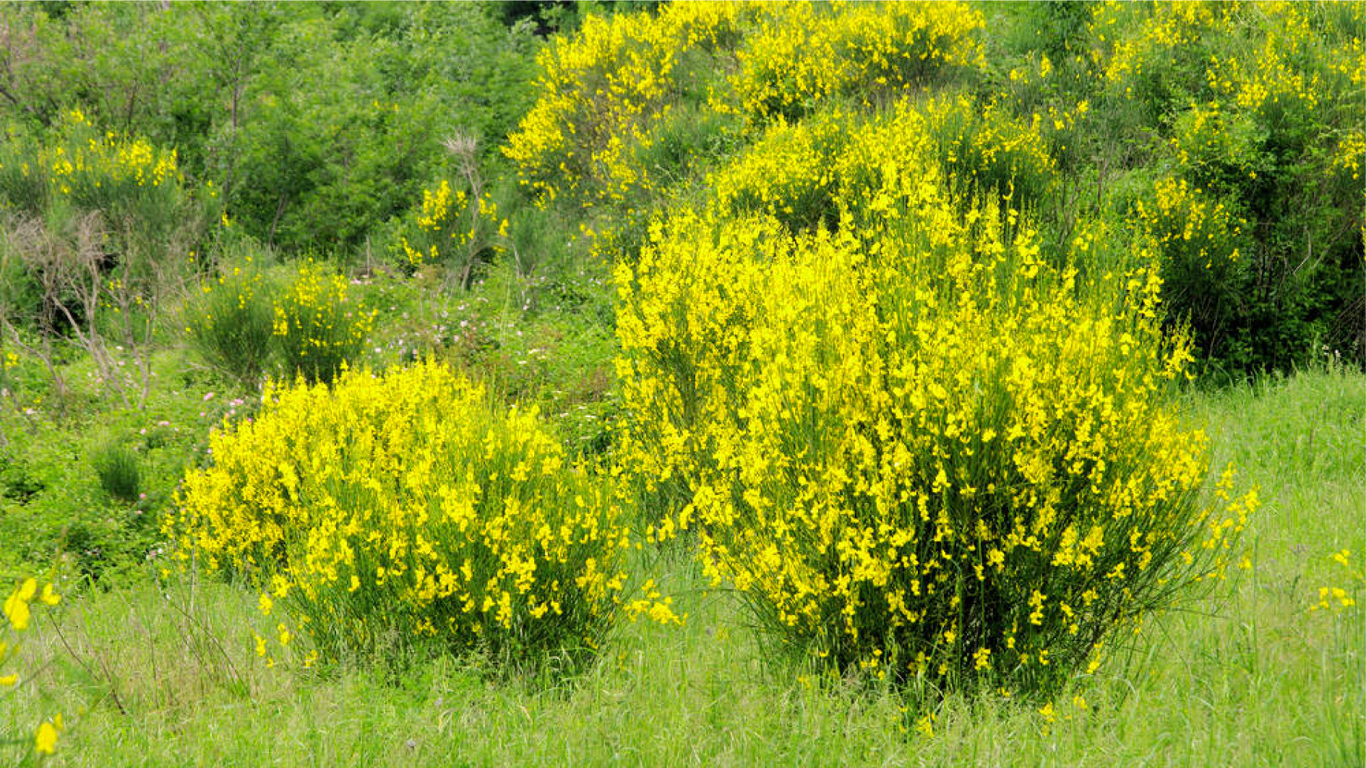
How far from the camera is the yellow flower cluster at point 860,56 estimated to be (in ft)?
39.1

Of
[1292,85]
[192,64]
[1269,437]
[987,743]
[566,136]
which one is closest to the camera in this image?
[987,743]

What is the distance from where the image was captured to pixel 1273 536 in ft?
16.1

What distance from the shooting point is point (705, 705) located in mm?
3451

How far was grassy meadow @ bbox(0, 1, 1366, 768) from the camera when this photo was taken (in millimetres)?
3344

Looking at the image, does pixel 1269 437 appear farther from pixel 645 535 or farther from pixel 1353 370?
pixel 645 535

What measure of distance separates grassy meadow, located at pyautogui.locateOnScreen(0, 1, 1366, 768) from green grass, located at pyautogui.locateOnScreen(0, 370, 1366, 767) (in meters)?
0.02

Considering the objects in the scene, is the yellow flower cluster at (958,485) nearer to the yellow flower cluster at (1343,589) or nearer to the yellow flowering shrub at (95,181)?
the yellow flower cluster at (1343,589)

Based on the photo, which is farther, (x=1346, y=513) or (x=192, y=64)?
(x=192, y=64)

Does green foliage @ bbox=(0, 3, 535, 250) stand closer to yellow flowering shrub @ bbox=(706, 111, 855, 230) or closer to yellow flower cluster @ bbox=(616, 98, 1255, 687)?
yellow flowering shrub @ bbox=(706, 111, 855, 230)

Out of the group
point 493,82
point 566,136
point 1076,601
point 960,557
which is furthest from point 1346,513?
point 493,82

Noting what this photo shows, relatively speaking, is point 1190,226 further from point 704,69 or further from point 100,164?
point 100,164

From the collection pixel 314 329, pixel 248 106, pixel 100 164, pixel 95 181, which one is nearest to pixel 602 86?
pixel 248 106

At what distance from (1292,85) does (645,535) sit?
682cm

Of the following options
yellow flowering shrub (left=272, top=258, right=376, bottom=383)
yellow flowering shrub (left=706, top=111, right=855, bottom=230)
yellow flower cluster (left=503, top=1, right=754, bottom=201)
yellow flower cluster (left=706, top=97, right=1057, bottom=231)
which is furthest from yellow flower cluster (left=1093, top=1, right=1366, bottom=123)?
yellow flowering shrub (left=272, top=258, right=376, bottom=383)
